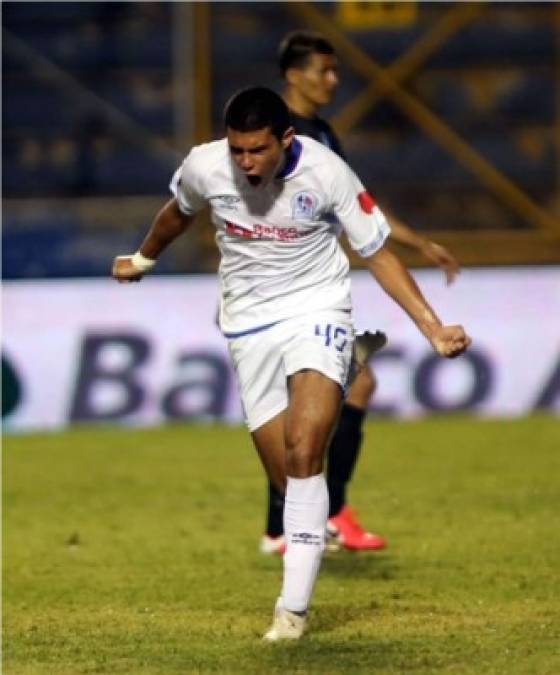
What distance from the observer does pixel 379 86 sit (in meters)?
19.6

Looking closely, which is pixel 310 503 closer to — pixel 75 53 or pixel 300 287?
pixel 300 287

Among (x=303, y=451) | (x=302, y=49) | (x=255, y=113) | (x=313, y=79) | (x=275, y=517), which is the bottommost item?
(x=275, y=517)

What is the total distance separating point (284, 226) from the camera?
310 inches

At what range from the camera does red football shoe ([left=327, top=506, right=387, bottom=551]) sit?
994 cm

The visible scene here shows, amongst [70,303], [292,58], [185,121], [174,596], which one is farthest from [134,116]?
[174,596]

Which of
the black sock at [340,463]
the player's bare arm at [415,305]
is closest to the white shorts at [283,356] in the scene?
the player's bare arm at [415,305]

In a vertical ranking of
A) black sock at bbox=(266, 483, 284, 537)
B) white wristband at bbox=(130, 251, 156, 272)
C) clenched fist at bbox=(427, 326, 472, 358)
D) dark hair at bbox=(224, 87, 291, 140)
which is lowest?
black sock at bbox=(266, 483, 284, 537)

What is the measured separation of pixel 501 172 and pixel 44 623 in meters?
12.3

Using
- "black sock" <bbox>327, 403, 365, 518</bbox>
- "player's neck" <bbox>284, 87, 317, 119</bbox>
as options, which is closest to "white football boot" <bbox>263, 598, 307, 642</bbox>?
"black sock" <bbox>327, 403, 365, 518</bbox>

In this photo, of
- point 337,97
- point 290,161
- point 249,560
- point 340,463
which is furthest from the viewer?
point 337,97

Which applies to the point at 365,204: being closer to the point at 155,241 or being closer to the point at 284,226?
the point at 284,226

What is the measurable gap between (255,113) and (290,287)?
736mm

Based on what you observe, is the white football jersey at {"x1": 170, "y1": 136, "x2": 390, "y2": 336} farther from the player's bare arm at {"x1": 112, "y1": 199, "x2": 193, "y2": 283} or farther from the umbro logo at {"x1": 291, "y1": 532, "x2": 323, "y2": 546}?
the umbro logo at {"x1": 291, "y1": 532, "x2": 323, "y2": 546}

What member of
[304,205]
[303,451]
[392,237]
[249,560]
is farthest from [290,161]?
[249,560]
